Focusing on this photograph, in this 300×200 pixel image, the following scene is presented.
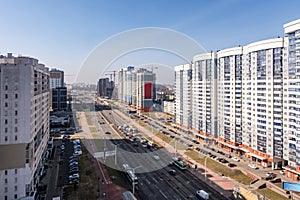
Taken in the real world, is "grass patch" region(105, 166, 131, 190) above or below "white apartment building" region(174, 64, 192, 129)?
below

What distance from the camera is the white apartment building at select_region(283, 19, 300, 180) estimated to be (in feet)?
22.4

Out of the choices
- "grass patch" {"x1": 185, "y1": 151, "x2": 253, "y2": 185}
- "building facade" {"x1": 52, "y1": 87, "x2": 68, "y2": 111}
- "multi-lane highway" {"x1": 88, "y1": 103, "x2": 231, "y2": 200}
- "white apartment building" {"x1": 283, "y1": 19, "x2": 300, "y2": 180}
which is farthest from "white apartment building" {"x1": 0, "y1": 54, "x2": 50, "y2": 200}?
"building facade" {"x1": 52, "y1": 87, "x2": 68, "y2": 111}

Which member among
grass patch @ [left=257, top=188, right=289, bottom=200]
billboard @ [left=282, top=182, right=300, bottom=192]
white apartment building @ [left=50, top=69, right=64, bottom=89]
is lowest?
grass patch @ [left=257, top=188, right=289, bottom=200]

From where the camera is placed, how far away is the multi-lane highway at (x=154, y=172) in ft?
19.8

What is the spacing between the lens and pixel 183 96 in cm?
1362

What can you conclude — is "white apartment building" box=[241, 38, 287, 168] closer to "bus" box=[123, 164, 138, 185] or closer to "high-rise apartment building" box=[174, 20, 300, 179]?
"high-rise apartment building" box=[174, 20, 300, 179]

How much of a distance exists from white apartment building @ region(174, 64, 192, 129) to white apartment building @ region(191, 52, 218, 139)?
586 millimetres

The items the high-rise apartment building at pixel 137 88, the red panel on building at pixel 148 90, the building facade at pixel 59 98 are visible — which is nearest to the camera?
the high-rise apartment building at pixel 137 88

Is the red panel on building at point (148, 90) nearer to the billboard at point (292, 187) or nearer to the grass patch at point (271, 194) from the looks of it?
the grass patch at point (271, 194)

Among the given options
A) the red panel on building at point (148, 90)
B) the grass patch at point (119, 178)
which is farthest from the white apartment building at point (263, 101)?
the red panel on building at point (148, 90)

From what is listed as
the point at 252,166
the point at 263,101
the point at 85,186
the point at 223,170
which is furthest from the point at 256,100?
the point at 85,186

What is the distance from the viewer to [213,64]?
11.0m

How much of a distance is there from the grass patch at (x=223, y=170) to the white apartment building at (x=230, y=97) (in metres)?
1.68

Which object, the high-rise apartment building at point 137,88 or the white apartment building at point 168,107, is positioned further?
the white apartment building at point 168,107
